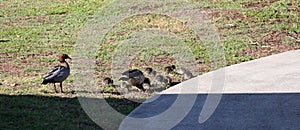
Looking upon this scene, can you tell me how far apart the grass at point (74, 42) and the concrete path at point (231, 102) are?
0.44m

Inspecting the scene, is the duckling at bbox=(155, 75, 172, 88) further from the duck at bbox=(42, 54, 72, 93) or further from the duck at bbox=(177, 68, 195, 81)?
the duck at bbox=(42, 54, 72, 93)

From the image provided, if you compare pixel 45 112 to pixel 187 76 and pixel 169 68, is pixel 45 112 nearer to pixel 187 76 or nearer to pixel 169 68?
pixel 187 76

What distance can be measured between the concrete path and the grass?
0.44 meters

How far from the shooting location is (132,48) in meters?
12.4

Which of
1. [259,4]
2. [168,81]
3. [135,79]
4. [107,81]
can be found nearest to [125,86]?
[135,79]

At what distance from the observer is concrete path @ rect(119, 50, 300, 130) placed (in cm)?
776

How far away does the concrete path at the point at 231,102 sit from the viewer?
776 cm

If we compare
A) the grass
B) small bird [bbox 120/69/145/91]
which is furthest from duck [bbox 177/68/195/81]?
small bird [bbox 120/69/145/91]

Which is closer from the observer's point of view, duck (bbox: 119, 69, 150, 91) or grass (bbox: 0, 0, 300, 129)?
grass (bbox: 0, 0, 300, 129)

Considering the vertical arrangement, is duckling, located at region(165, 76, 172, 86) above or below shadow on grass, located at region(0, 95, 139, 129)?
below

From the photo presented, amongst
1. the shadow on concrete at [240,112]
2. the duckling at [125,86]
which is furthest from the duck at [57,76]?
the shadow on concrete at [240,112]

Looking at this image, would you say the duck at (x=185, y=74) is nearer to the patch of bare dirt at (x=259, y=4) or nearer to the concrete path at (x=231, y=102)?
the concrete path at (x=231, y=102)

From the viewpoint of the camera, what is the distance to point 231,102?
8648mm

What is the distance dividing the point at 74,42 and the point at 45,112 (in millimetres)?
4966
